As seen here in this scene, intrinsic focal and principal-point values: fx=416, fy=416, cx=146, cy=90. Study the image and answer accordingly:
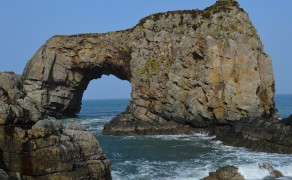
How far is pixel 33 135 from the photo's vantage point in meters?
20.3

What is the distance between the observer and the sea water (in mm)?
29906

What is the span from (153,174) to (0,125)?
13.2 meters

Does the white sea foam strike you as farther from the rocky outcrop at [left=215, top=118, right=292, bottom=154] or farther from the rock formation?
the rock formation

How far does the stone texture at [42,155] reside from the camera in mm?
19766

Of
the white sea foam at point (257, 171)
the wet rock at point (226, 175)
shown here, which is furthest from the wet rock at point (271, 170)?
the wet rock at point (226, 175)

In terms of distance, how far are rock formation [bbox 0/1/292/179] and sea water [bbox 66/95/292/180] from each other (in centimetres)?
349

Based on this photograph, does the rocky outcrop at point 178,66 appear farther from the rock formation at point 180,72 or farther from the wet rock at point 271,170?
the wet rock at point 271,170

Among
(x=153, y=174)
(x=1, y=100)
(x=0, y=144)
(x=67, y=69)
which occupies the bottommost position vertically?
(x=153, y=174)

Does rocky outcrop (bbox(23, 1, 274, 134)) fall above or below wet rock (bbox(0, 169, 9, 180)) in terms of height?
above

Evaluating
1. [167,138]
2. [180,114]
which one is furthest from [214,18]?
[167,138]

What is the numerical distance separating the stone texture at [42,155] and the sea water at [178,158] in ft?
28.0

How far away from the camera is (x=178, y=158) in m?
36.9

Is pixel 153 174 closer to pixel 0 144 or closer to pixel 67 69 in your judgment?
pixel 0 144

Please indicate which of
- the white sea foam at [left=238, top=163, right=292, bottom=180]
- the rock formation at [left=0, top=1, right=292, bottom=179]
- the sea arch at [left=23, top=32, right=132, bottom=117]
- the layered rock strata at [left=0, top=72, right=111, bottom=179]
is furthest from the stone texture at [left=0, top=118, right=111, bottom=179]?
the sea arch at [left=23, top=32, right=132, bottom=117]
